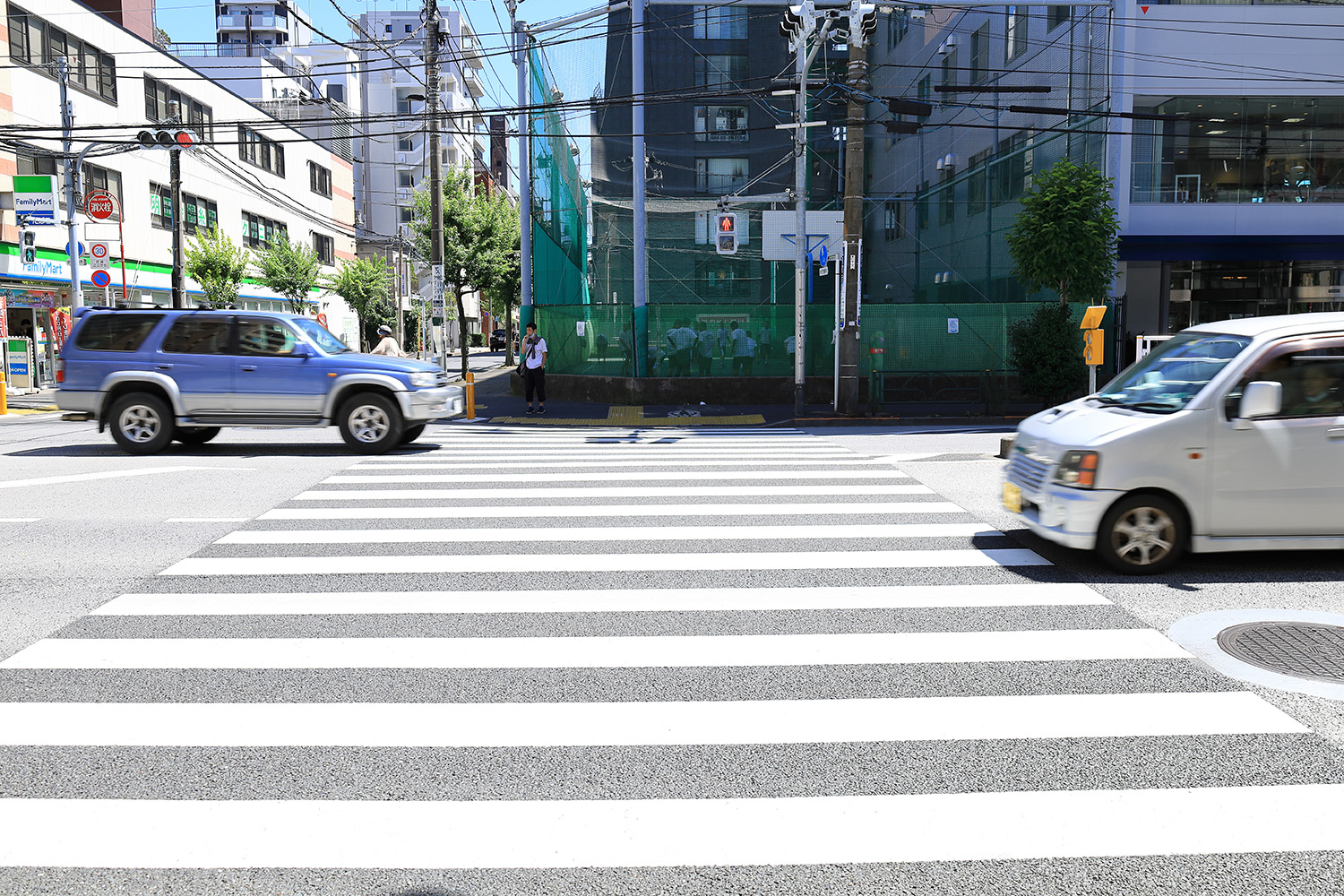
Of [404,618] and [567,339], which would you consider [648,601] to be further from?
[567,339]

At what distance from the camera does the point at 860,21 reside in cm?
1959

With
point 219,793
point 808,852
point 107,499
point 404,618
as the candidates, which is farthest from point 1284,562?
point 107,499

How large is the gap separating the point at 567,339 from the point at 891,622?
22.3 m

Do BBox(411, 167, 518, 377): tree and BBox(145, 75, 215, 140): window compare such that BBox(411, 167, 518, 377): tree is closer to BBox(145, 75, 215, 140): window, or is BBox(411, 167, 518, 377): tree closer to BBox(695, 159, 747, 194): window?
BBox(145, 75, 215, 140): window

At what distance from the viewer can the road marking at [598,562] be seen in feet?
24.3

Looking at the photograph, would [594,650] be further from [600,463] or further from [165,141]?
[165,141]

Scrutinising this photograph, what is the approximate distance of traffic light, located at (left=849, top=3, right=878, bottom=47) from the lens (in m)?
19.4

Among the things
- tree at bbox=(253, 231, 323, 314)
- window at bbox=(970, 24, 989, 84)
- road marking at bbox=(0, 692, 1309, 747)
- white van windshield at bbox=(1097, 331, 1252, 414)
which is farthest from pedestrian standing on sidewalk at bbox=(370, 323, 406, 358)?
tree at bbox=(253, 231, 323, 314)

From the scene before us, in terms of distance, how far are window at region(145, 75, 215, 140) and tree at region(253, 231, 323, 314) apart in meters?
6.51

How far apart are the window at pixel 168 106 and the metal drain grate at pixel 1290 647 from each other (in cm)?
4226

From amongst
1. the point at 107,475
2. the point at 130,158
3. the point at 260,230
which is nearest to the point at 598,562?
the point at 107,475

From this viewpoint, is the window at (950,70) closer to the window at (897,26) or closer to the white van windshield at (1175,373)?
the window at (897,26)

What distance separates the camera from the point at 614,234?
33.0 m

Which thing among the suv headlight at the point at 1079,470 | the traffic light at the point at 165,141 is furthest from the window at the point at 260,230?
the suv headlight at the point at 1079,470
